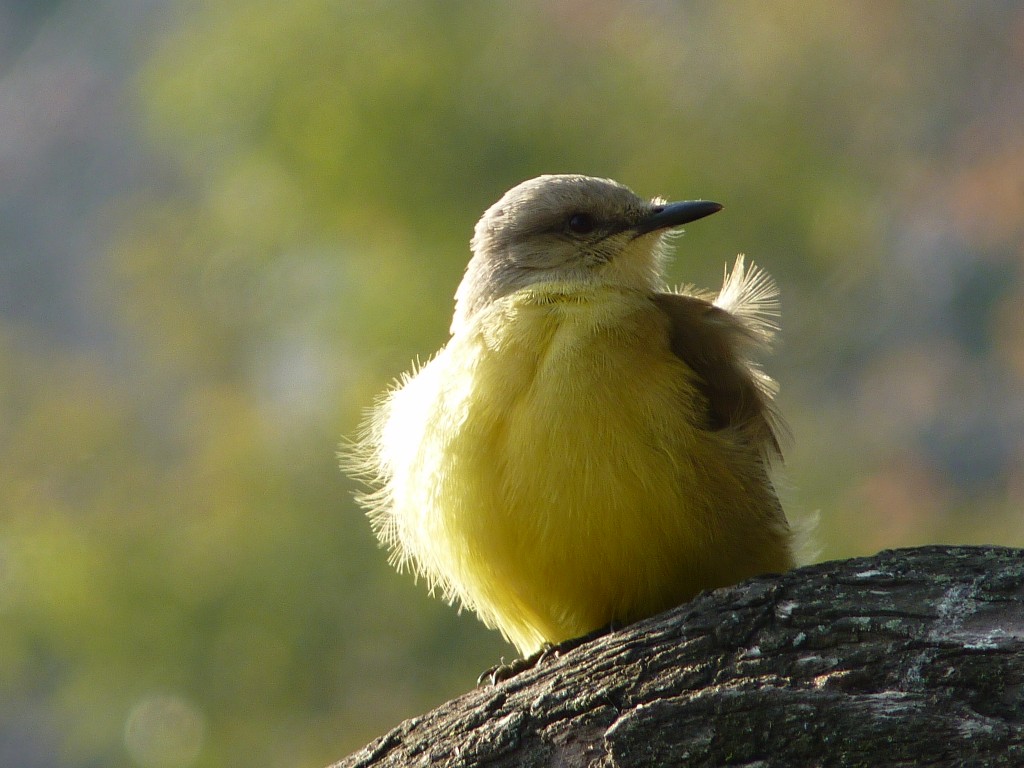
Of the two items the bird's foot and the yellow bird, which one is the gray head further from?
the bird's foot

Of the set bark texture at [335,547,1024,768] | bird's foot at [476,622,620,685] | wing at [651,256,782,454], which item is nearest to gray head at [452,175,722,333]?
wing at [651,256,782,454]

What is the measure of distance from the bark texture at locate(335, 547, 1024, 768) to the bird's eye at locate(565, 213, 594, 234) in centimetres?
240

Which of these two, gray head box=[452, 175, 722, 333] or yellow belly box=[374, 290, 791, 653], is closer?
yellow belly box=[374, 290, 791, 653]

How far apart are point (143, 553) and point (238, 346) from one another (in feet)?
14.0

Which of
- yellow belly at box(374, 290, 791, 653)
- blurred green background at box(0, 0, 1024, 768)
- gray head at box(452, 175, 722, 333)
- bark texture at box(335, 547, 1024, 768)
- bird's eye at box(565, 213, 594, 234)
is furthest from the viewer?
blurred green background at box(0, 0, 1024, 768)

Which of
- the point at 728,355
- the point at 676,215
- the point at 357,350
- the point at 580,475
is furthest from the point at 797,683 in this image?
the point at 357,350

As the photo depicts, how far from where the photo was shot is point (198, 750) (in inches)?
495

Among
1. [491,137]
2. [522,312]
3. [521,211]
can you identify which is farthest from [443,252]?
[522,312]

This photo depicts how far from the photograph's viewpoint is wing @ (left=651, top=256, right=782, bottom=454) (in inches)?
195

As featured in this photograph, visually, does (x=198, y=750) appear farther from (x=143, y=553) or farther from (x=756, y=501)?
(x=756, y=501)

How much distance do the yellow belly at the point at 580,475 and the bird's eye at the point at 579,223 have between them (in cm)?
89

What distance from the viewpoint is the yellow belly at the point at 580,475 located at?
14.2ft

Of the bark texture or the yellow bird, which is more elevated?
the yellow bird

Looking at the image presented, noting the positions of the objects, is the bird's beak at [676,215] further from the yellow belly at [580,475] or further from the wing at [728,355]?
A: the yellow belly at [580,475]
